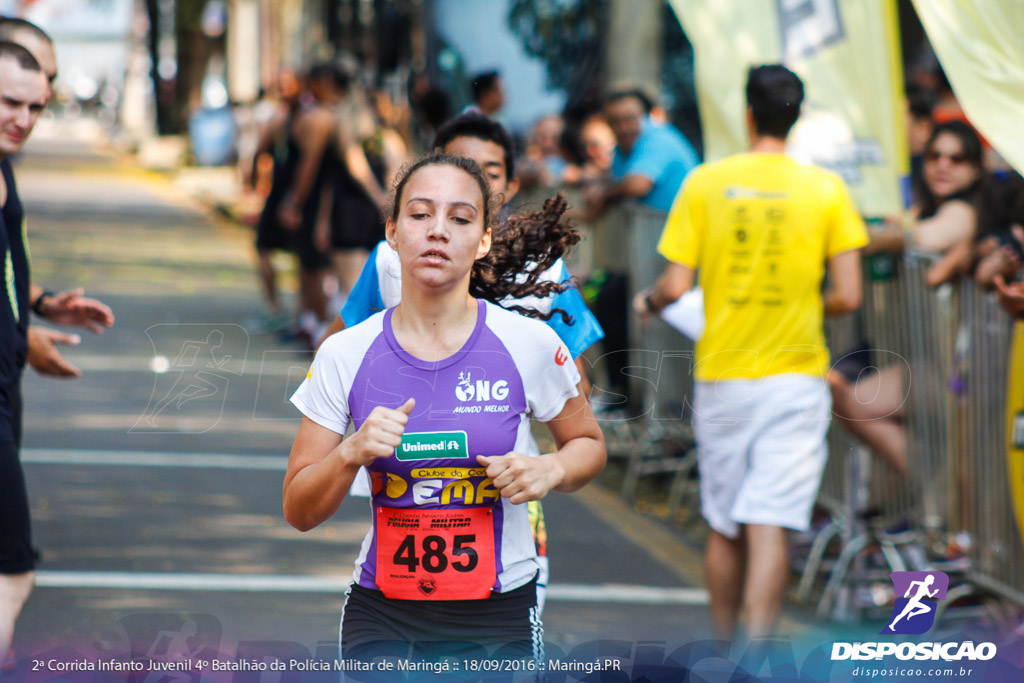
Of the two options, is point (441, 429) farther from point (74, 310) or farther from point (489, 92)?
point (489, 92)

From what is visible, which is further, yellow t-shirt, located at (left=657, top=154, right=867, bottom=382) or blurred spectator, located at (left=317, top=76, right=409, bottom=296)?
blurred spectator, located at (left=317, top=76, right=409, bottom=296)

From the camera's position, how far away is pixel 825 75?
5.92m

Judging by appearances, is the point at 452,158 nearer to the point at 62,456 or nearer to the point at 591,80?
the point at 62,456

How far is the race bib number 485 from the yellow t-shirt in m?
2.13

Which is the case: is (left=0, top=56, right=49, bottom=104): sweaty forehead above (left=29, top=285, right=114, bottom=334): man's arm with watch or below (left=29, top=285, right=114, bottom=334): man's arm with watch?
above

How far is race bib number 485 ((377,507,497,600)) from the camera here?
10.2 ft

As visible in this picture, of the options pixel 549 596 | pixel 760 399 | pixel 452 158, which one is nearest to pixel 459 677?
pixel 452 158

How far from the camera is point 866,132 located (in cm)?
589

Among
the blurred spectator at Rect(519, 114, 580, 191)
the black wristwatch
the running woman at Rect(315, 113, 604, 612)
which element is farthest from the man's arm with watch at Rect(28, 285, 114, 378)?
the blurred spectator at Rect(519, 114, 580, 191)

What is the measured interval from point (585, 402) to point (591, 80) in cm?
1040

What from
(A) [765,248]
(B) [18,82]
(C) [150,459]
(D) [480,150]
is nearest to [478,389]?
(D) [480,150]

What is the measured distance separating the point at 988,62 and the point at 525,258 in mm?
1646

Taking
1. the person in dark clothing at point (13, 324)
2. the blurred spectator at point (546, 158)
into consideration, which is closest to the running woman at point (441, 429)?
the person in dark clothing at point (13, 324)

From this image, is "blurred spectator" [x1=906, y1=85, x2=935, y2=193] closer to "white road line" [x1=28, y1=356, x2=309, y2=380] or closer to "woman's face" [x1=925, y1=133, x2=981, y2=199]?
"woman's face" [x1=925, y1=133, x2=981, y2=199]
